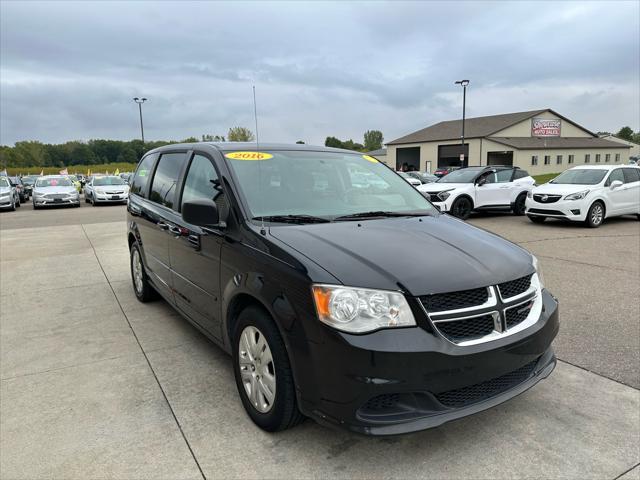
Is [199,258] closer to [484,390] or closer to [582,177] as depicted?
[484,390]

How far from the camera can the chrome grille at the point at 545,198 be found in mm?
11617

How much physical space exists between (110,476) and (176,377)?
1140 mm

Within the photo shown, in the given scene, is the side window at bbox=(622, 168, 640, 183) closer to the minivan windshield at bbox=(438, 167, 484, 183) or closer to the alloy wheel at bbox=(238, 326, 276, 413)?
the minivan windshield at bbox=(438, 167, 484, 183)

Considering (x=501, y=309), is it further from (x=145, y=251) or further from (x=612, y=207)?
(x=612, y=207)

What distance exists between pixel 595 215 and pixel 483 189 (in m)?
3.05

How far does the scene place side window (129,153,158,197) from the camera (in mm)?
5051

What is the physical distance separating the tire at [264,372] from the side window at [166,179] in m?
1.78

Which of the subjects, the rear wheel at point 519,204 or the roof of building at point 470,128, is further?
the roof of building at point 470,128

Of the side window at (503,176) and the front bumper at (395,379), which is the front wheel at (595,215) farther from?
the front bumper at (395,379)

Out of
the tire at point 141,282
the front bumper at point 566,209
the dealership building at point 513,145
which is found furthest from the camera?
the dealership building at point 513,145

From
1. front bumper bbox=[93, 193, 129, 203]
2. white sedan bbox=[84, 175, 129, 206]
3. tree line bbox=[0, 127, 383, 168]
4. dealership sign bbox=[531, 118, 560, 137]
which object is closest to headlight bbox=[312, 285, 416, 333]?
white sedan bbox=[84, 175, 129, 206]

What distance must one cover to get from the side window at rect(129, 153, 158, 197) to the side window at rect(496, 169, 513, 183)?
Result: 11.5m

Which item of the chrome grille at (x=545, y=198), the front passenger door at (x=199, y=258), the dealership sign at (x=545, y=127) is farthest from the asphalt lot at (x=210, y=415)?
the dealership sign at (x=545, y=127)

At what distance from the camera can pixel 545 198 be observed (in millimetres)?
11789
